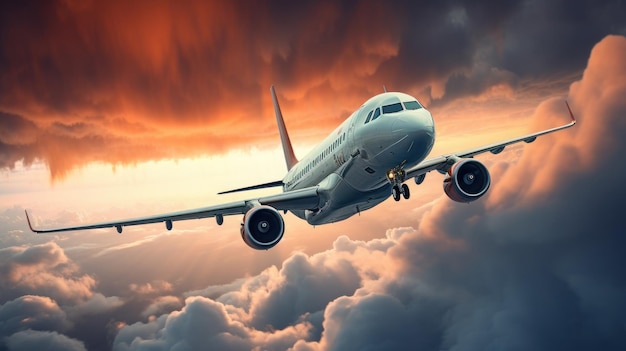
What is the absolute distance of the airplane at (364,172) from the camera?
23.7 m

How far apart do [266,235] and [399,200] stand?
793 cm

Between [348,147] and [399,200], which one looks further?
[348,147]

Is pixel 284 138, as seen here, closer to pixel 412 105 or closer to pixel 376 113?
pixel 376 113

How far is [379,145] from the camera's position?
24.2 metres

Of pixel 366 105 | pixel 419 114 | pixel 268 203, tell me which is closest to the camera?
pixel 419 114

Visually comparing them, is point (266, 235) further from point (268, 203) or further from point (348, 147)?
point (348, 147)

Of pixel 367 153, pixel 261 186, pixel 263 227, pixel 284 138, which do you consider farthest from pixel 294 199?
pixel 284 138

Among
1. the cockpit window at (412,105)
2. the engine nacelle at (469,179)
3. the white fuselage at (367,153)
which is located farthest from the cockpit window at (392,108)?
the engine nacelle at (469,179)

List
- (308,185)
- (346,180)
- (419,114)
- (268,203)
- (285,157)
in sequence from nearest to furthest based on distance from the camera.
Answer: (419,114) → (346,180) → (268,203) → (308,185) → (285,157)

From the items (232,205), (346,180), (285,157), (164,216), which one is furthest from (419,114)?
(285,157)

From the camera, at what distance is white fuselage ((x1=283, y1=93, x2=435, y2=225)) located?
23.3 m

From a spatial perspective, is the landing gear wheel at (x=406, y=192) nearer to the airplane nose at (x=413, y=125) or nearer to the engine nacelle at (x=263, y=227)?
the airplane nose at (x=413, y=125)

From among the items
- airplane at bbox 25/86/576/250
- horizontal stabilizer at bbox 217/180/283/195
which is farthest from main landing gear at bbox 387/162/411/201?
horizontal stabilizer at bbox 217/180/283/195

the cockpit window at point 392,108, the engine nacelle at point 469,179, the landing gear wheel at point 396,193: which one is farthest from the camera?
the engine nacelle at point 469,179
